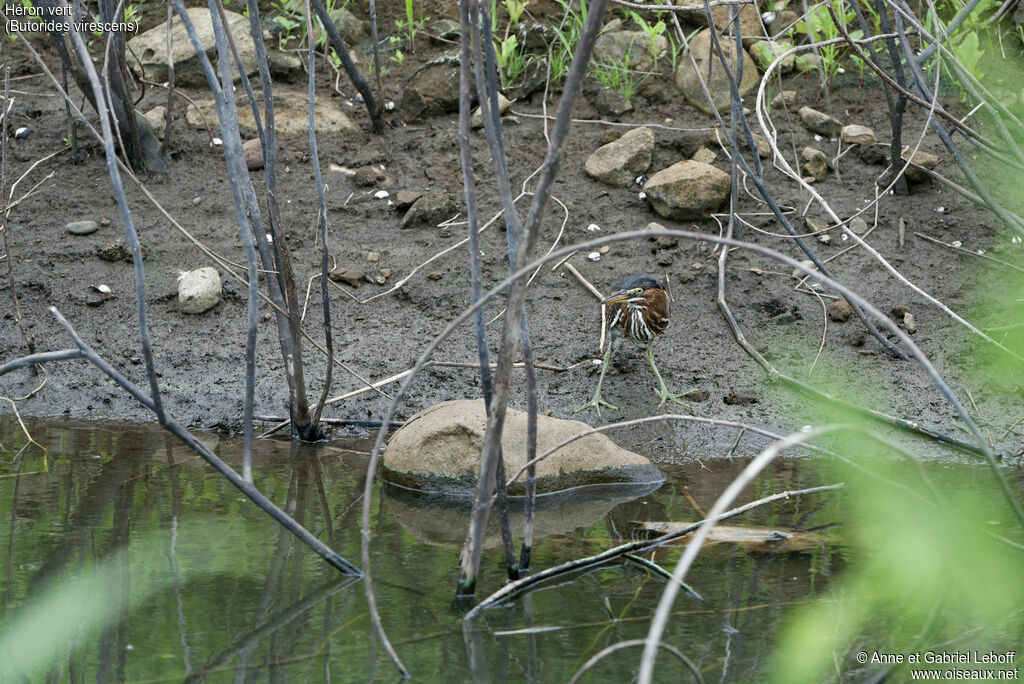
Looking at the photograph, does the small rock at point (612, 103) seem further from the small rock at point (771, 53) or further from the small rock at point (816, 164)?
the small rock at point (816, 164)

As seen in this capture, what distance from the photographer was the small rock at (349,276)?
5.75 metres

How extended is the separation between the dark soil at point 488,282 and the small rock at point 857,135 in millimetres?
140

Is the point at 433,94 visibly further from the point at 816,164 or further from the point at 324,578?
the point at 324,578

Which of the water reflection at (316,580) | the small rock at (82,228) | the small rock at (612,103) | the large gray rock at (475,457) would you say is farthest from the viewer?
the small rock at (612,103)

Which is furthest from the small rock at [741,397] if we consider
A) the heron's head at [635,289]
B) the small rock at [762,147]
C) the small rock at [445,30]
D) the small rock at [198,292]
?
the small rock at [445,30]

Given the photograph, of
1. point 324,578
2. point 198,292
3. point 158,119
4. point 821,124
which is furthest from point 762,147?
point 324,578


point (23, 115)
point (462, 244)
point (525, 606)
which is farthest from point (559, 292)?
point (23, 115)

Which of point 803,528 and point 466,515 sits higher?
point 803,528

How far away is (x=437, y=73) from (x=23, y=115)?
295 cm

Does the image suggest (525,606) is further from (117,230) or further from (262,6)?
(262,6)

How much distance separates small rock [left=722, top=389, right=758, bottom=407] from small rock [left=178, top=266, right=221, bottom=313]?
2.90 m

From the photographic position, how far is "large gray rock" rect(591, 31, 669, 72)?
23.2ft

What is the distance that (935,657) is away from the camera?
2.64 m

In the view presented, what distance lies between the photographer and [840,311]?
5.34 meters
